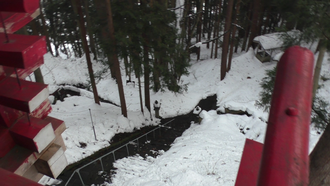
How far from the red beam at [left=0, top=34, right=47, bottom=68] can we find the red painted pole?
1619mm

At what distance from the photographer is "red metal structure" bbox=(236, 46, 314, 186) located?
0.63 m

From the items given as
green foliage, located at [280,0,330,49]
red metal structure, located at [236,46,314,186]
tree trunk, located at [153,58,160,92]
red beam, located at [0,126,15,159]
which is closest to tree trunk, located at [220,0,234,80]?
tree trunk, located at [153,58,160,92]

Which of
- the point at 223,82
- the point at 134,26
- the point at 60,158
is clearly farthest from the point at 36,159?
the point at 223,82

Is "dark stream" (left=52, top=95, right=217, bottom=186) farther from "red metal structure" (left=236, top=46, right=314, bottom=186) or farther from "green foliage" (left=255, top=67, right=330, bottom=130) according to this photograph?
"red metal structure" (left=236, top=46, right=314, bottom=186)

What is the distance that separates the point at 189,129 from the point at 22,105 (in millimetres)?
11735

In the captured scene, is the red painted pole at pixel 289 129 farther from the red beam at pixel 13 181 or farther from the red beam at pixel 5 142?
the red beam at pixel 5 142

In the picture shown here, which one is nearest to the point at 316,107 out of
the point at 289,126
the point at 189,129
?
the point at 189,129

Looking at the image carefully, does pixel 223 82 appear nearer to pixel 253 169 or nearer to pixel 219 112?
pixel 219 112

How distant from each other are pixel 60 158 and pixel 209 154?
24.7 feet

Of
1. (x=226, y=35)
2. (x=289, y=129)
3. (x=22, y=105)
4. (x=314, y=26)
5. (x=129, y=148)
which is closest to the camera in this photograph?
(x=289, y=129)

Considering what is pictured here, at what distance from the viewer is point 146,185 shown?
22.0 ft

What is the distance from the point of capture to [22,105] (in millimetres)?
1722

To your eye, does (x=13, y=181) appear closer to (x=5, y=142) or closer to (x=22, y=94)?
(x=22, y=94)

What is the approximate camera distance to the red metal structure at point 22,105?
5.24 ft
